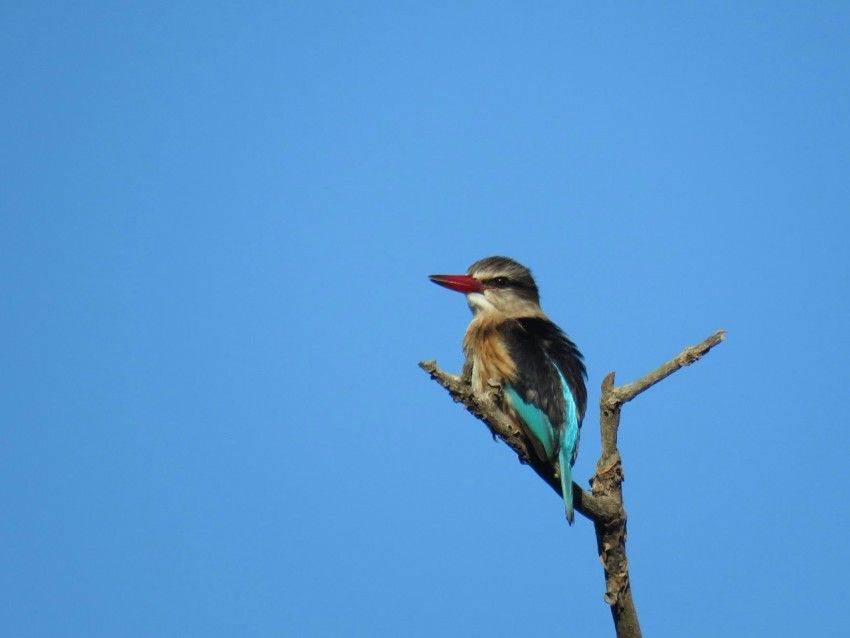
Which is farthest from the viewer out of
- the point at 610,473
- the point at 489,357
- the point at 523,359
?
the point at 489,357

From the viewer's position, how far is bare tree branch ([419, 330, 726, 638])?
4.91 metres

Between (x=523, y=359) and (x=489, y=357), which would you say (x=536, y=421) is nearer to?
(x=523, y=359)

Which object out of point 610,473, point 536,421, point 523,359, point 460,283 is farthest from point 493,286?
point 610,473

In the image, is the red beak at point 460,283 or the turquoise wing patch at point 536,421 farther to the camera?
the red beak at point 460,283

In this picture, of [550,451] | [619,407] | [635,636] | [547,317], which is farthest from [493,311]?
[635,636]

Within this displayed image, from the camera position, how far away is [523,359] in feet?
21.8

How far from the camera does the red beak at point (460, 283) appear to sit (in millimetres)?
7695

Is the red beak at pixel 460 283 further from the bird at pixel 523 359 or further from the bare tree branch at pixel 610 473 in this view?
the bare tree branch at pixel 610 473

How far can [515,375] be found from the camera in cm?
656

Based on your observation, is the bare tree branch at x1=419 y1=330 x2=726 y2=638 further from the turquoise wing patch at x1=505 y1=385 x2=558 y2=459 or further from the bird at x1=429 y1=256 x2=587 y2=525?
the turquoise wing patch at x1=505 y1=385 x2=558 y2=459

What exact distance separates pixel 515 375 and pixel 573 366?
19.8 inches

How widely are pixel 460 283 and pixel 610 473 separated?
2.86m

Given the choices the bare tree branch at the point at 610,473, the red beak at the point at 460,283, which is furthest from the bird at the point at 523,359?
the bare tree branch at the point at 610,473

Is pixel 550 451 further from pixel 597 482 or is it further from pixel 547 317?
pixel 547 317
